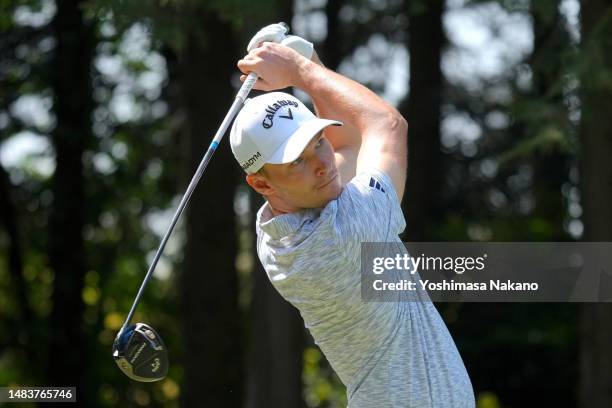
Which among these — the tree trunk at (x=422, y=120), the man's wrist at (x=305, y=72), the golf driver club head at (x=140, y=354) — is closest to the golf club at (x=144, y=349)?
the golf driver club head at (x=140, y=354)

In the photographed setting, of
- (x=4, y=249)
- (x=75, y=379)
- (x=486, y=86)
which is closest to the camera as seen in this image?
(x=75, y=379)

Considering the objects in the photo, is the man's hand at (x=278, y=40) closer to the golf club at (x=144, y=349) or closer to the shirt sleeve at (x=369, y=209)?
the golf club at (x=144, y=349)

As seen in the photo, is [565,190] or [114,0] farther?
[565,190]

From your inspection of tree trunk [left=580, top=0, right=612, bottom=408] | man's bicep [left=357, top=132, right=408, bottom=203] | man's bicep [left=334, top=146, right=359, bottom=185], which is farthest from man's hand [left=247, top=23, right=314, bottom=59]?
tree trunk [left=580, top=0, right=612, bottom=408]

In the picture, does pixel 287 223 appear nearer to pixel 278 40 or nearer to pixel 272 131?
pixel 272 131

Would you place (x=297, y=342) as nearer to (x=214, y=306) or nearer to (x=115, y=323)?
(x=214, y=306)

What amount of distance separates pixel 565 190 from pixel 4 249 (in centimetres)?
760

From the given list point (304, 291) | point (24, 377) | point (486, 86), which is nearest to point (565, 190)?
point (486, 86)

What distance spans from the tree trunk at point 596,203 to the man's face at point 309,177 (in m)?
5.62

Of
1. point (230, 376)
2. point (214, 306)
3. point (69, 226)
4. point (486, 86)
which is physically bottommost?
point (230, 376)

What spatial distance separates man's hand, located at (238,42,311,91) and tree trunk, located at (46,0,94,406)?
9940mm

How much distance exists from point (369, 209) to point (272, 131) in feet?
1.03

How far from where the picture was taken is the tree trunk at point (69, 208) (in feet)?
42.7

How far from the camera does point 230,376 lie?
11.2 metres
